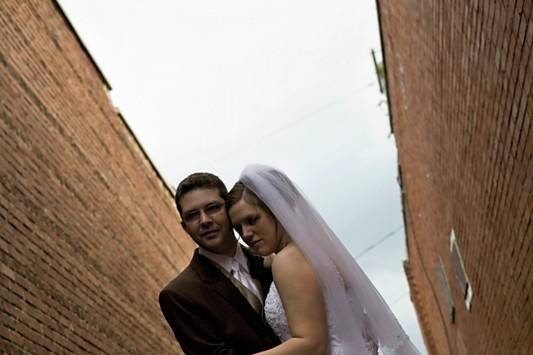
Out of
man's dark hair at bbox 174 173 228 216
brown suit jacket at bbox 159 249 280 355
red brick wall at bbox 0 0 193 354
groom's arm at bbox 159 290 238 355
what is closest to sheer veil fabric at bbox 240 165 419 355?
man's dark hair at bbox 174 173 228 216

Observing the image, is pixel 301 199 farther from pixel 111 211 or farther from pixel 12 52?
pixel 111 211

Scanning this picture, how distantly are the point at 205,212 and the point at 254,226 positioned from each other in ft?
0.74

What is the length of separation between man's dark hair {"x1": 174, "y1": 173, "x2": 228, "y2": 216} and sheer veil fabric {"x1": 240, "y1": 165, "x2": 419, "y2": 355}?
144 mm

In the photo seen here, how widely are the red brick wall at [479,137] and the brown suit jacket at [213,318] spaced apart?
7.07 feet

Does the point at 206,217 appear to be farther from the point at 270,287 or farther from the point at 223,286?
the point at 270,287

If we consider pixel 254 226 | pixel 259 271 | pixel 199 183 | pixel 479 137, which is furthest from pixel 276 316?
pixel 479 137

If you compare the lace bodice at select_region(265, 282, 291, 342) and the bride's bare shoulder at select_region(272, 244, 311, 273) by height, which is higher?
the bride's bare shoulder at select_region(272, 244, 311, 273)

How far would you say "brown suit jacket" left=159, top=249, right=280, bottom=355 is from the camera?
3.44 m

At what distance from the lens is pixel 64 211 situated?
7.18 m

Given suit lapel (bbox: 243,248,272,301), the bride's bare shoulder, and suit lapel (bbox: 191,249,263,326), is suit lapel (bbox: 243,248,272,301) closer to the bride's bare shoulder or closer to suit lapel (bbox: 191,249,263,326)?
suit lapel (bbox: 191,249,263,326)

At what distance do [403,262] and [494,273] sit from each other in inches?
832

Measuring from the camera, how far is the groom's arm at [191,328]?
341cm

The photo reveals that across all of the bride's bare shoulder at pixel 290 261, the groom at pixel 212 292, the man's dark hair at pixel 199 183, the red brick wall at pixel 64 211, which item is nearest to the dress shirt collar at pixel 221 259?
the groom at pixel 212 292

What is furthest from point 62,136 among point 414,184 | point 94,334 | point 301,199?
point 414,184
